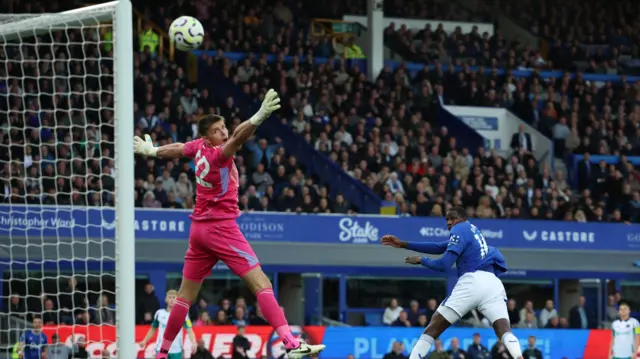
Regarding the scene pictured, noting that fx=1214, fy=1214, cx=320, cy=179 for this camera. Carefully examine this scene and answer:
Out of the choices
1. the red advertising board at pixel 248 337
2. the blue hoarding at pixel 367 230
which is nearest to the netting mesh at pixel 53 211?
the blue hoarding at pixel 367 230

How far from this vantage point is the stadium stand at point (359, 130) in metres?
24.4

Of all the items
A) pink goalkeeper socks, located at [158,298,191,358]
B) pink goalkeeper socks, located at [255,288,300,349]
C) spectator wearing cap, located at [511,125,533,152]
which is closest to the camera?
pink goalkeeper socks, located at [255,288,300,349]

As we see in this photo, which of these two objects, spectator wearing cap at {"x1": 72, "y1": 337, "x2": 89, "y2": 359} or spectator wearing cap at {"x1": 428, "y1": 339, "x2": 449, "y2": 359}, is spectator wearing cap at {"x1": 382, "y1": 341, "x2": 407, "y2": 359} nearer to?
spectator wearing cap at {"x1": 428, "y1": 339, "x2": 449, "y2": 359}

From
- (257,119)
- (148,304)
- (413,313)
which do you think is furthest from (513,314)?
(257,119)

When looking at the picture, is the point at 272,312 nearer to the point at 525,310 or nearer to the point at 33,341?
the point at 33,341

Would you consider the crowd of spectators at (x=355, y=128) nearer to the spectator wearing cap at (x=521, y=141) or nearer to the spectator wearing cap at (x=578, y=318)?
the spectator wearing cap at (x=521, y=141)

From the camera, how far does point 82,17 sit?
413 inches

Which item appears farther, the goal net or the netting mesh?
the netting mesh

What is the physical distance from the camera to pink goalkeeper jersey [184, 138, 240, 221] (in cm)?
1063

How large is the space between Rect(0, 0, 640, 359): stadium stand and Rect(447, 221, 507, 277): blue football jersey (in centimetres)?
959

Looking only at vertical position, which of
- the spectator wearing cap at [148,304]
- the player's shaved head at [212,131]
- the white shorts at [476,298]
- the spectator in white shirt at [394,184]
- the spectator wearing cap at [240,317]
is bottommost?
the spectator wearing cap at [240,317]

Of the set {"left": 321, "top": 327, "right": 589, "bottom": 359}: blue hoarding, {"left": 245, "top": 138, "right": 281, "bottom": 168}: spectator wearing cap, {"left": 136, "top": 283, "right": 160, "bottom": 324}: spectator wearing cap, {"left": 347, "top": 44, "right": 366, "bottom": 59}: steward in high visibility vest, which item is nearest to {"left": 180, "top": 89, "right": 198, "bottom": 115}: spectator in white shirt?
{"left": 245, "top": 138, "right": 281, "bottom": 168}: spectator wearing cap

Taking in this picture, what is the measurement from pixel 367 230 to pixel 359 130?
366 cm

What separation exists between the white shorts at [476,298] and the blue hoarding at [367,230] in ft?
33.5
